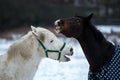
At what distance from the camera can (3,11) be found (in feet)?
138

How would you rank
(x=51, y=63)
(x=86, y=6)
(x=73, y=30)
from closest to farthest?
(x=73, y=30) → (x=51, y=63) → (x=86, y=6)

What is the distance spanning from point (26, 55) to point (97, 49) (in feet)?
4.08

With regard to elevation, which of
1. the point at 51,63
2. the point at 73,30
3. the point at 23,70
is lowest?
the point at 51,63

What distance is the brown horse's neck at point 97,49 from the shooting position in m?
7.13

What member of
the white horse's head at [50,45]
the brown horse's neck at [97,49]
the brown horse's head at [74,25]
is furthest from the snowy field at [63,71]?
the white horse's head at [50,45]

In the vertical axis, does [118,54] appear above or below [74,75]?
above

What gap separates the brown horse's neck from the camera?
713 cm

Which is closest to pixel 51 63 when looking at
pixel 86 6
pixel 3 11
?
pixel 3 11

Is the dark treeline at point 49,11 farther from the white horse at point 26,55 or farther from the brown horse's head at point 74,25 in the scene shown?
the white horse at point 26,55

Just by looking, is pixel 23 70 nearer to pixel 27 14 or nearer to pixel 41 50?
pixel 41 50

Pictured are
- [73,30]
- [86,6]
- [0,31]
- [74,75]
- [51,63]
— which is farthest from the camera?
[86,6]

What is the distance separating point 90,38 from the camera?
7.12m

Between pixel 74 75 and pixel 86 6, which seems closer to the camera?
pixel 74 75

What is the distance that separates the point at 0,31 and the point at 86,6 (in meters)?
12.0
